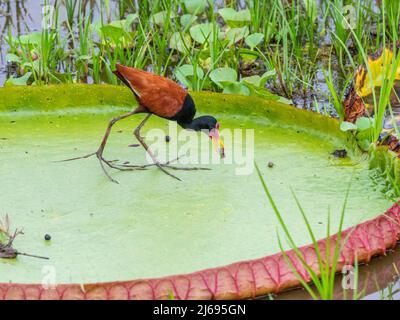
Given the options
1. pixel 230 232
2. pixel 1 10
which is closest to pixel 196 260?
pixel 230 232

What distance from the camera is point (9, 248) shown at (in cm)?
313

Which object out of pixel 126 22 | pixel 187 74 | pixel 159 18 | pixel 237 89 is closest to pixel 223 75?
pixel 237 89

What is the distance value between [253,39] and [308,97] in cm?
39

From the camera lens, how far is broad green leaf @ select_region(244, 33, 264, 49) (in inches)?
189

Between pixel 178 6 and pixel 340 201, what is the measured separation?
239 cm

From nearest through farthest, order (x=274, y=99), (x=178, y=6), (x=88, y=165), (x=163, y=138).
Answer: (x=88, y=165) → (x=163, y=138) → (x=274, y=99) → (x=178, y=6)

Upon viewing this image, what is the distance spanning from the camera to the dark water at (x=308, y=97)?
3102mm

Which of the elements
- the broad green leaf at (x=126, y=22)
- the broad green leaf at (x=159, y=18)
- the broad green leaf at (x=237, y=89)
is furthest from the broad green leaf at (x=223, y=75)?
the broad green leaf at (x=159, y=18)

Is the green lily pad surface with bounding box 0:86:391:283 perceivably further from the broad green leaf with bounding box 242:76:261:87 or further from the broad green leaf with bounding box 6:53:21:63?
the broad green leaf with bounding box 6:53:21:63

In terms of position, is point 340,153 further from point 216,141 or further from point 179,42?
point 179,42

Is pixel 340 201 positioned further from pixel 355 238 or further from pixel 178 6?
pixel 178 6

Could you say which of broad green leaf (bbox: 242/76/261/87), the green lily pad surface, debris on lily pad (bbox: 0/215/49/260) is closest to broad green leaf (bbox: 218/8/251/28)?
broad green leaf (bbox: 242/76/261/87)

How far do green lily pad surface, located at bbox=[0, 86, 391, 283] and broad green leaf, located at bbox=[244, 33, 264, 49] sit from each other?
65 centimetres

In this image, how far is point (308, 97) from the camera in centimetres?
474
